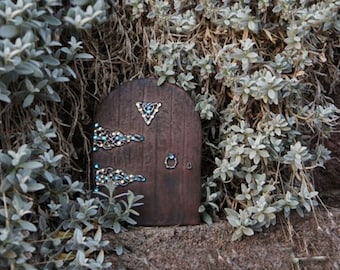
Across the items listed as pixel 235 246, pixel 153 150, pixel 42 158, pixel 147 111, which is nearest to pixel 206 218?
pixel 235 246

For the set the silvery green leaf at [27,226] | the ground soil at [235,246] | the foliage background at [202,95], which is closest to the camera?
the silvery green leaf at [27,226]

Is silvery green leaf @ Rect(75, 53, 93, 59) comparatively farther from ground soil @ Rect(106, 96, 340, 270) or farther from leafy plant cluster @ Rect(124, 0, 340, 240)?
ground soil @ Rect(106, 96, 340, 270)

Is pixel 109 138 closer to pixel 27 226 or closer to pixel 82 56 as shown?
pixel 82 56

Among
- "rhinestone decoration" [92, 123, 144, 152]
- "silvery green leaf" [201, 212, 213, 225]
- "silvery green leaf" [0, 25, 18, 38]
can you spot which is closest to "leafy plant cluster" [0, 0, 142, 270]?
"silvery green leaf" [0, 25, 18, 38]

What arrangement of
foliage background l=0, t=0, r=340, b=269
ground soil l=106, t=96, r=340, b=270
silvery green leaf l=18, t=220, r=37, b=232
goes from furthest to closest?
ground soil l=106, t=96, r=340, b=270, foliage background l=0, t=0, r=340, b=269, silvery green leaf l=18, t=220, r=37, b=232

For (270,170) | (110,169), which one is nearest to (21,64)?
(110,169)

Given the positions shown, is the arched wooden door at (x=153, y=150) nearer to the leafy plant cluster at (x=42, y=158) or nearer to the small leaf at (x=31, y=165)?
the leafy plant cluster at (x=42, y=158)

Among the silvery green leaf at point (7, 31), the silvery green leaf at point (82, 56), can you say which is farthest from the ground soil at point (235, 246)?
the silvery green leaf at point (7, 31)
